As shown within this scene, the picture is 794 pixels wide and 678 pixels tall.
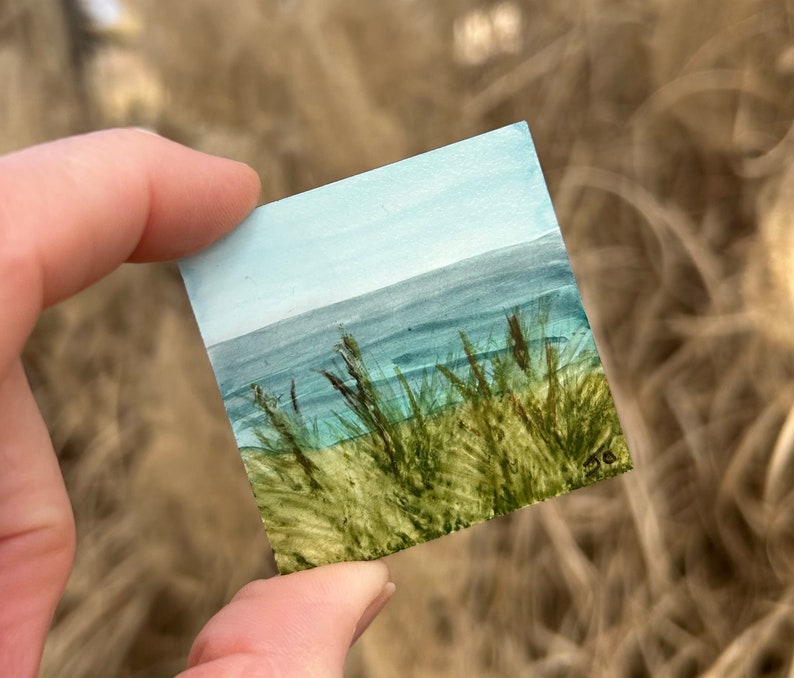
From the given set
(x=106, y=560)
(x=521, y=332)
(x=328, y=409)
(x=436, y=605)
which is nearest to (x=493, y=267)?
(x=521, y=332)

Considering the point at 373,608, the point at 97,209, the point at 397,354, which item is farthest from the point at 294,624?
the point at 97,209

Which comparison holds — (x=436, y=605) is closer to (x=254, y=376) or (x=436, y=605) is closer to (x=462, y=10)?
(x=254, y=376)

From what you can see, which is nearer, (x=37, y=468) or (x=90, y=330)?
(x=37, y=468)

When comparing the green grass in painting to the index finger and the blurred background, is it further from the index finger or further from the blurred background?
the index finger

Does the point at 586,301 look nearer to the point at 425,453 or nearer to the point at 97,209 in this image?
the point at 425,453
